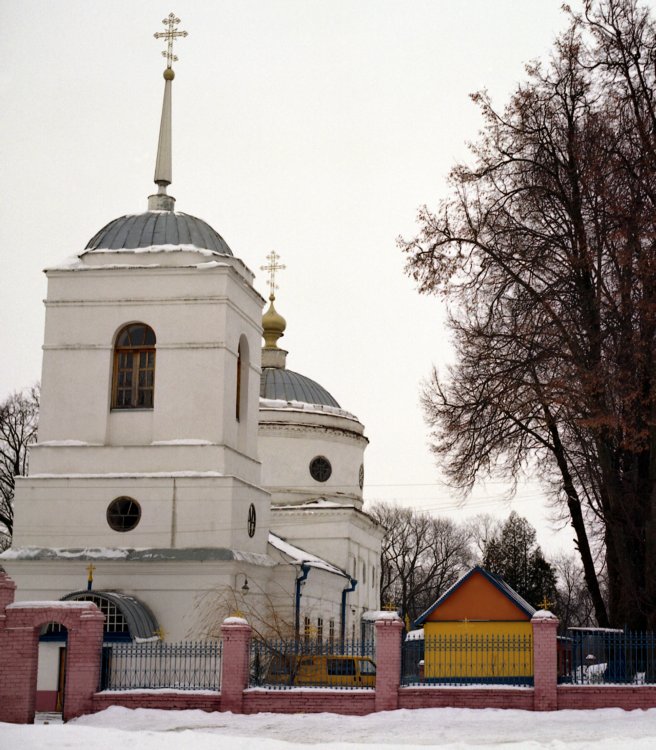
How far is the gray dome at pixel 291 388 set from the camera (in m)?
41.1

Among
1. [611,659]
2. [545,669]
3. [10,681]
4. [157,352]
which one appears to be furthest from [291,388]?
[545,669]

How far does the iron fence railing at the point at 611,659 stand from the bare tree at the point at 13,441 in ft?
83.8

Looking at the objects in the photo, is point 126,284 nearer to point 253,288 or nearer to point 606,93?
point 253,288

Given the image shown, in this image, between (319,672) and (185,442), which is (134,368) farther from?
(319,672)

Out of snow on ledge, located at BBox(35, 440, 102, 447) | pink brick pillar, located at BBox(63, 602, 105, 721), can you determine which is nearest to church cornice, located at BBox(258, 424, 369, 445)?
snow on ledge, located at BBox(35, 440, 102, 447)

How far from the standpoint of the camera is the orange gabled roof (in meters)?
24.9

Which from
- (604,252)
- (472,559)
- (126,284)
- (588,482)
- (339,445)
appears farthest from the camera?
(472,559)

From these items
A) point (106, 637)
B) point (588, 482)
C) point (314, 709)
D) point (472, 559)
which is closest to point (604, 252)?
point (588, 482)

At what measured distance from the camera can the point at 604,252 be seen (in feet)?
77.7

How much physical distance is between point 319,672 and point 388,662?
1.78 metres

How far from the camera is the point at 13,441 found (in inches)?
1750

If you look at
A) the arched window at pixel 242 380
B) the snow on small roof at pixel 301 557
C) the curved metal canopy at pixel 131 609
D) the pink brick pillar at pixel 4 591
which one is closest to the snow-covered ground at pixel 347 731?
the pink brick pillar at pixel 4 591

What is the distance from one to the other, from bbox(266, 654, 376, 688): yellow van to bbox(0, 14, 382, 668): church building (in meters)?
2.35

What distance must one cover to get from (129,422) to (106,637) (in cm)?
493
